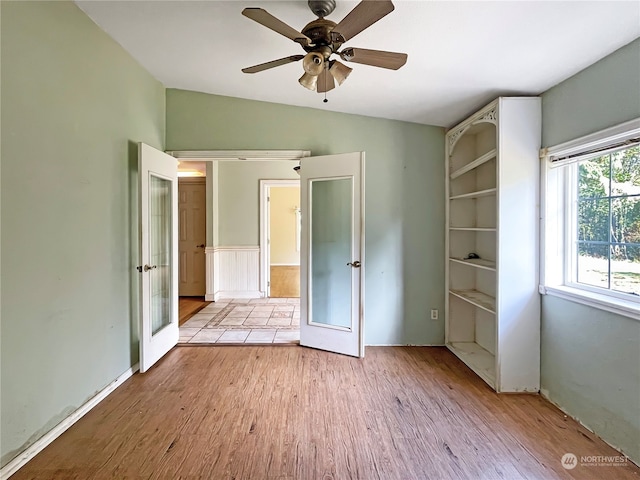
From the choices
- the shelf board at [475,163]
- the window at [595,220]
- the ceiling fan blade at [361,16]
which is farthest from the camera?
the shelf board at [475,163]

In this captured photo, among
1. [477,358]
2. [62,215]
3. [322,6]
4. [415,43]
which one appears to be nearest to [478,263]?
[477,358]

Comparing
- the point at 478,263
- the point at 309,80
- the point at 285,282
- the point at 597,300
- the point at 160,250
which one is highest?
the point at 309,80

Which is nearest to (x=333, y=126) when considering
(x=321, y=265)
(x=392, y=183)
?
(x=392, y=183)

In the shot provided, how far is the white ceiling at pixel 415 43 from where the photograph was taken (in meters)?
1.75

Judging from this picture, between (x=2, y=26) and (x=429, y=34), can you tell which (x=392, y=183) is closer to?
(x=429, y=34)

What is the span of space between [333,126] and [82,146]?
229cm

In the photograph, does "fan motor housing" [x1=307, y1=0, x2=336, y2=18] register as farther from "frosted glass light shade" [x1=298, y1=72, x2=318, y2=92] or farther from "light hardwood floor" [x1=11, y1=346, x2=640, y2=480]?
"light hardwood floor" [x1=11, y1=346, x2=640, y2=480]

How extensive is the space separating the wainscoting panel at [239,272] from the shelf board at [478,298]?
11.6 feet

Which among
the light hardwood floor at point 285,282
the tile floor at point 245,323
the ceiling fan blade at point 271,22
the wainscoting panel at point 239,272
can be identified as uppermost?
the ceiling fan blade at point 271,22

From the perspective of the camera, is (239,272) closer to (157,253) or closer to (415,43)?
(157,253)

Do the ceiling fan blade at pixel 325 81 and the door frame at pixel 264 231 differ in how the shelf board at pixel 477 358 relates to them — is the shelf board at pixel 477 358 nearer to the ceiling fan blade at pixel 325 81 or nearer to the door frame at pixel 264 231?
the ceiling fan blade at pixel 325 81

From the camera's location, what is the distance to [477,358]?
3088 mm

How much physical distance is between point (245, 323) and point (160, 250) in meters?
1.56

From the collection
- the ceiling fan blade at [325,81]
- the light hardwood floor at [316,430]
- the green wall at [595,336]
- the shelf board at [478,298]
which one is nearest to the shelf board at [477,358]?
the light hardwood floor at [316,430]
